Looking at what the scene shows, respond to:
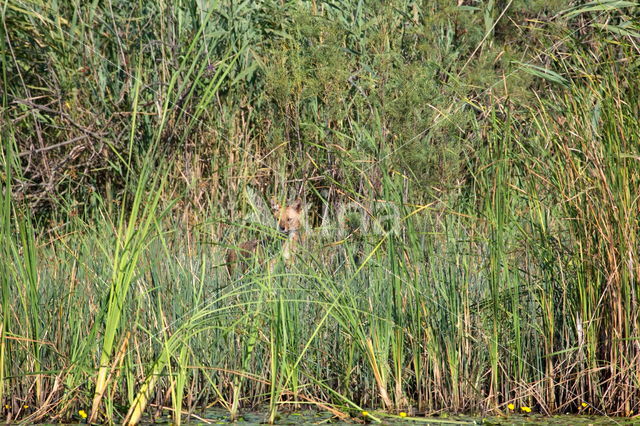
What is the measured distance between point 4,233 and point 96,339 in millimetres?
636

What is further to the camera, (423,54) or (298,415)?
(423,54)

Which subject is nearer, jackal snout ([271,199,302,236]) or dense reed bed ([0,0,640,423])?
dense reed bed ([0,0,640,423])

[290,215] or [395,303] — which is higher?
[290,215]

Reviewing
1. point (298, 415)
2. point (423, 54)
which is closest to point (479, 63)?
point (423, 54)

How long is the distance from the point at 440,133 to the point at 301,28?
75.1 inches

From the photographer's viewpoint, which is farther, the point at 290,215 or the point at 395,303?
the point at 290,215

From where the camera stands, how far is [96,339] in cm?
418

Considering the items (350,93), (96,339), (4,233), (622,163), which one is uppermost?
(350,93)

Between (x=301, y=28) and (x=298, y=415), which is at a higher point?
(x=301, y=28)

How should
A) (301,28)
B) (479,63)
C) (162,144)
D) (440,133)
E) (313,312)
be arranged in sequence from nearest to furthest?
(313,312), (440,133), (479,63), (301,28), (162,144)

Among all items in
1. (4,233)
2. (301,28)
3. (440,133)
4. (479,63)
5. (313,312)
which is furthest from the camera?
(301,28)

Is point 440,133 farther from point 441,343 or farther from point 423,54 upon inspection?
point 423,54

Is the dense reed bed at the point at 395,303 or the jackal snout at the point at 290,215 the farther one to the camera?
the jackal snout at the point at 290,215

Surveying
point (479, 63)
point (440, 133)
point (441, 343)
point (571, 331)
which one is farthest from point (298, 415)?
point (479, 63)
